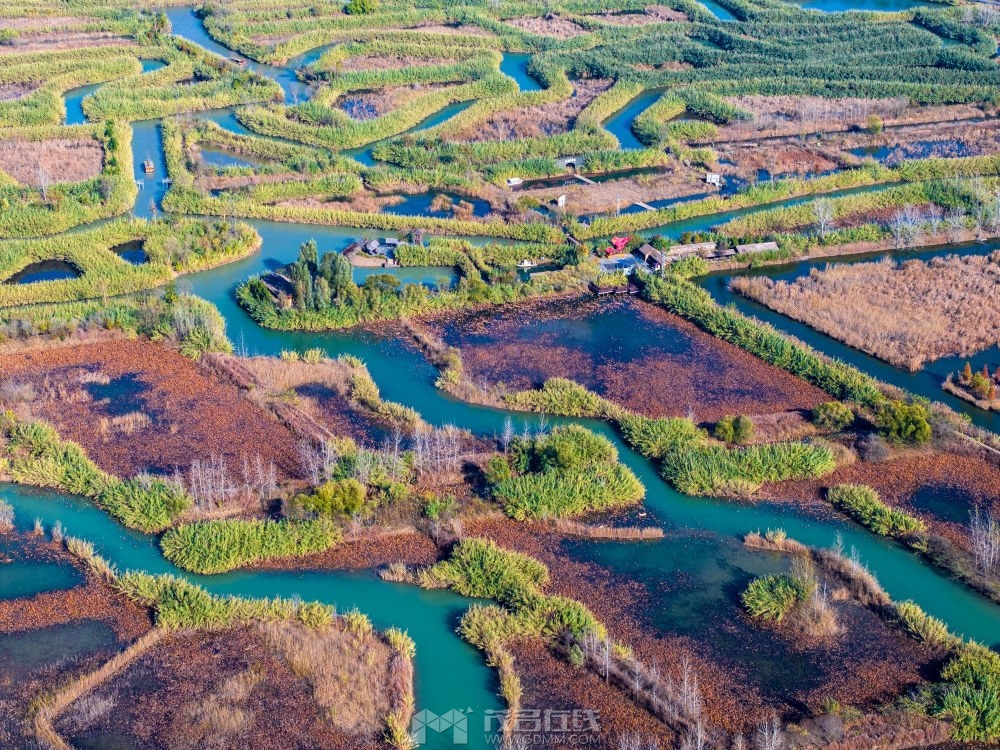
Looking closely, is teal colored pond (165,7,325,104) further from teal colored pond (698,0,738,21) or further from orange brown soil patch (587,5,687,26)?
teal colored pond (698,0,738,21)

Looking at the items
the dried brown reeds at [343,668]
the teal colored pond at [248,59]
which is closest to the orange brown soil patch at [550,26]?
the teal colored pond at [248,59]

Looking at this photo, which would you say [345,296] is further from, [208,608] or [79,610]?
[79,610]

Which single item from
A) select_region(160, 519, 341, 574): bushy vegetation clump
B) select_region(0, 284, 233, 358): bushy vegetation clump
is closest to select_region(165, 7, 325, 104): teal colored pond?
select_region(0, 284, 233, 358): bushy vegetation clump

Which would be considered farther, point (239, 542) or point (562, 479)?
point (562, 479)

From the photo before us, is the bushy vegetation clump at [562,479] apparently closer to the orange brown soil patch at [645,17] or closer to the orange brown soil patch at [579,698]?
the orange brown soil patch at [579,698]

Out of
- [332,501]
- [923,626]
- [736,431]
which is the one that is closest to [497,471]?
[332,501]

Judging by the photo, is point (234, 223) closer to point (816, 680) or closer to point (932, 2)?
point (816, 680)

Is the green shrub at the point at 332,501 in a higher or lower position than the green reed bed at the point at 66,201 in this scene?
lower
